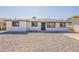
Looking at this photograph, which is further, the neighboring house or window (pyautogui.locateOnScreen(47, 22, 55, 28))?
window (pyautogui.locateOnScreen(47, 22, 55, 28))

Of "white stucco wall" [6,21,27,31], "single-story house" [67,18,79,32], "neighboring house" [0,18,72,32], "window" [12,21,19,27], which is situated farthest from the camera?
"neighboring house" [0,18,72,32]

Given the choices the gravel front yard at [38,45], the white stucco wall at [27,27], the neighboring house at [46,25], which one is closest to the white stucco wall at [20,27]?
the white stucco wall at [27,27]

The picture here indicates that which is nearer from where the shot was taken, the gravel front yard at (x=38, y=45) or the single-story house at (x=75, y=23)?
the gravel front yard at (x=38, y=45)

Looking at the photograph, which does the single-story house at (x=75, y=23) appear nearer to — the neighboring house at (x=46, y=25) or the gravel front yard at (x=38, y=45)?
the neighboring house at (x=46, y=25)

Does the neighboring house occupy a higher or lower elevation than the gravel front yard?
higher

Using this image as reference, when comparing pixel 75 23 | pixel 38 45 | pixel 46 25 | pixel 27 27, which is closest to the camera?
pixel 38 45

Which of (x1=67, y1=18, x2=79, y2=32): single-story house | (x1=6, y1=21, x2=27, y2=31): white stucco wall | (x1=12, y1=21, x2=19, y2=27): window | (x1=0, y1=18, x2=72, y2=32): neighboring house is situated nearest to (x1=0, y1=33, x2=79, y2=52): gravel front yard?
(x1=6, y1=21, x2=27, y2=31): white stucco wall

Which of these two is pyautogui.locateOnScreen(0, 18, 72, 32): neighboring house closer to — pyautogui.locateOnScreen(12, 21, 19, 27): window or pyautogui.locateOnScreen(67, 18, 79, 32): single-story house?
pyautogui.locateOnScreen(67, 18, 79, 32): single-story house

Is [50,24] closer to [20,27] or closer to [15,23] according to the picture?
[20,27]

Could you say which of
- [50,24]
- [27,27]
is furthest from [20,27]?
[50,24]

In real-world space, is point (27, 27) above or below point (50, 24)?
below

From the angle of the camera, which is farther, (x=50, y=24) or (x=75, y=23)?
(x=50, y=24)
